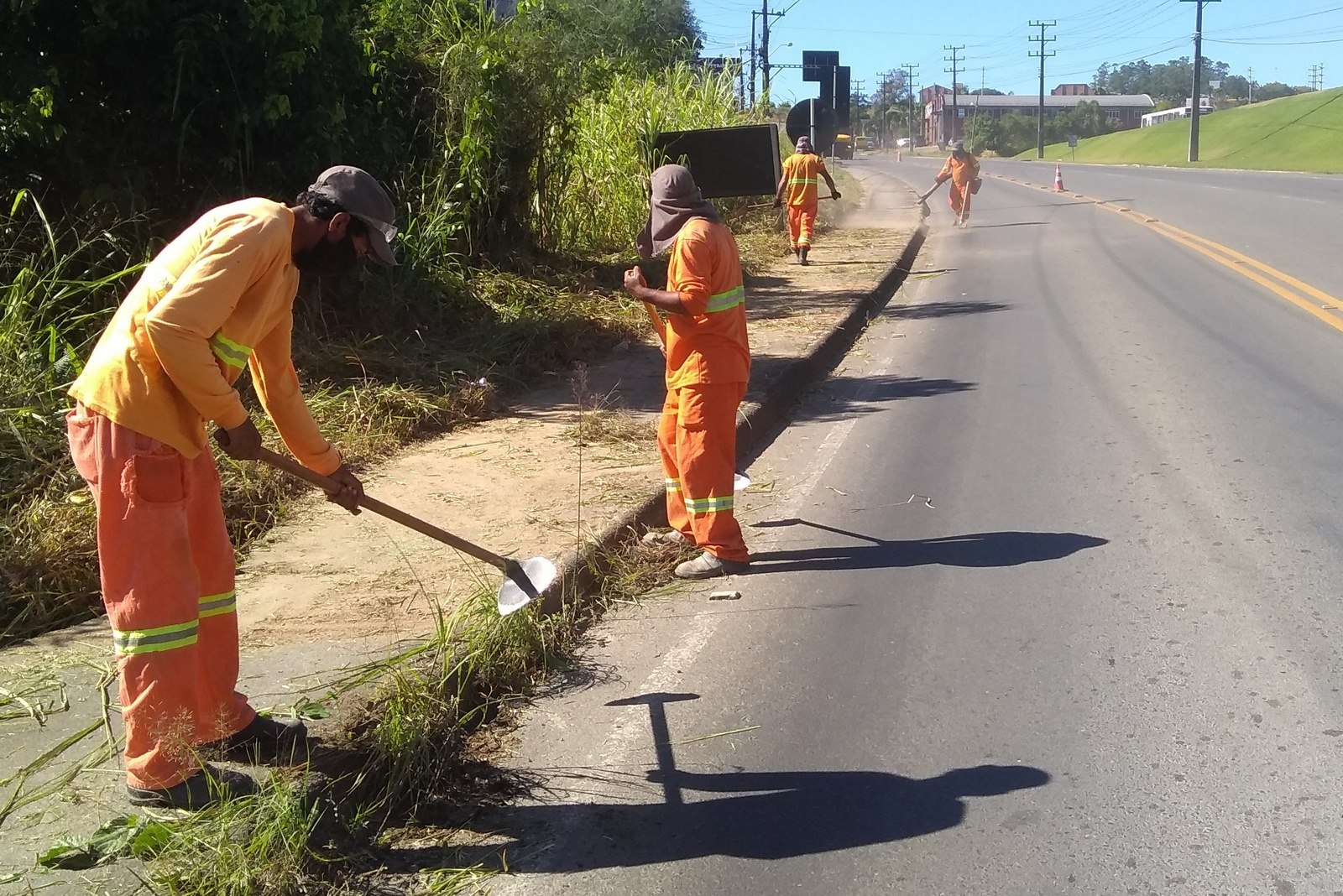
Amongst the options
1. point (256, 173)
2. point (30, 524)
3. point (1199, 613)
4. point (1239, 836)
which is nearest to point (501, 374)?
point (256, 173)

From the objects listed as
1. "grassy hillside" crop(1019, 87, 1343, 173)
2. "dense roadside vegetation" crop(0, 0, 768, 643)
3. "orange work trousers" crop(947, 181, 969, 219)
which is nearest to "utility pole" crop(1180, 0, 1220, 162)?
"grassy hillside" crop(1019, 87, 1343, 173)

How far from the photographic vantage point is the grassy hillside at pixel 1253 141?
156ft

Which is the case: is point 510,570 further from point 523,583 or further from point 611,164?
point 611,164

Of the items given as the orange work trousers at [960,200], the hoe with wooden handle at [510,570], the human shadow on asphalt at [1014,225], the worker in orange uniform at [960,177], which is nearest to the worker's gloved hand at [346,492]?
the hoe with wooden handle at [510,570]

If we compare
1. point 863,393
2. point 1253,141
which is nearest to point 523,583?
point 863,393

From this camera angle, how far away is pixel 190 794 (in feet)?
11.2

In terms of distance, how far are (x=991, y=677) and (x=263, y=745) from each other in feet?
7.99

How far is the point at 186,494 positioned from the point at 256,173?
220 inches

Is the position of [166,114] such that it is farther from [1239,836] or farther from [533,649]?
[1239,836]

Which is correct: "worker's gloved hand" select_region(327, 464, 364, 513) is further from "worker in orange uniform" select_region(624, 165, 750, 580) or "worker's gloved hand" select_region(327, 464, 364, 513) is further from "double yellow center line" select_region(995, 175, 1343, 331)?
"double yellow center line" select_region(995, 175, 1343, 331)

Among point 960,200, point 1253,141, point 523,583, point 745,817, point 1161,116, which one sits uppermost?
point 1161,116

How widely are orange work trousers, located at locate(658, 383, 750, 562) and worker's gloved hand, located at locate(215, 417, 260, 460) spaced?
8.21 ft

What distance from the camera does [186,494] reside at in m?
3.48

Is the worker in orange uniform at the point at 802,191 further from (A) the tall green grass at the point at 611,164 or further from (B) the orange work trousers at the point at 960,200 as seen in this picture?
(B) the orange work trousers at the point at 960,200
